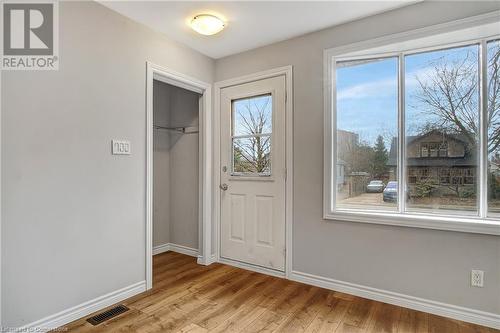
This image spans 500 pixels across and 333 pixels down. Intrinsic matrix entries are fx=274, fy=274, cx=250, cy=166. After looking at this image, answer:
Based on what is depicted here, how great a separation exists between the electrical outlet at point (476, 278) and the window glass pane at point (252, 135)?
189 cm

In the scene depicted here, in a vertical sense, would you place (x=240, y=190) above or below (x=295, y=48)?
below

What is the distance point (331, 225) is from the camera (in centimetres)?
260

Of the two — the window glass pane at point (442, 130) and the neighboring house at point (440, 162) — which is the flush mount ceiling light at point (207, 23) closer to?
the window glass pane at point (442, 130)

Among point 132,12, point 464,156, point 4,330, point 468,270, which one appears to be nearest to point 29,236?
point 4,330

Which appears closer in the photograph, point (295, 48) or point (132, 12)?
point (132, 12)

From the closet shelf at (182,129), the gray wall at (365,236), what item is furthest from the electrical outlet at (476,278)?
the closet shelf at (182,129)

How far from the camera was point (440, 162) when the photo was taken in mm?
2322

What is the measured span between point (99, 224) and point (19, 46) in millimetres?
1375

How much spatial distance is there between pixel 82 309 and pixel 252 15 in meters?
2.75

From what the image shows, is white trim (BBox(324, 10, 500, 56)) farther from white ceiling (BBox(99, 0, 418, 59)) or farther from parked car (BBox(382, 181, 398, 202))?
parked car (BBox(382, 181, 398, 202))

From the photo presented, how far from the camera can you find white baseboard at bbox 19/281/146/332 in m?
1.88

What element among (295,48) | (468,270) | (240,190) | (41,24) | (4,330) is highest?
(295,48)

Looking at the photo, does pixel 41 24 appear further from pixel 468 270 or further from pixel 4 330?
pixel 468 270

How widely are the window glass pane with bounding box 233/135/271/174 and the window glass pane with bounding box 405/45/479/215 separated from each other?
1.36 meters
